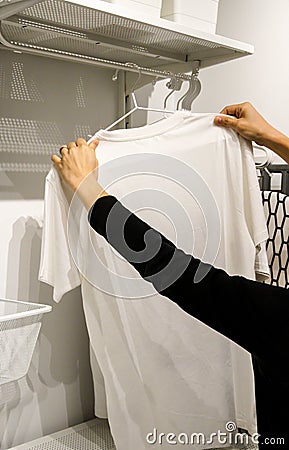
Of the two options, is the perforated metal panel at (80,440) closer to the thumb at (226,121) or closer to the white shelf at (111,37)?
the thumb at (226,121)

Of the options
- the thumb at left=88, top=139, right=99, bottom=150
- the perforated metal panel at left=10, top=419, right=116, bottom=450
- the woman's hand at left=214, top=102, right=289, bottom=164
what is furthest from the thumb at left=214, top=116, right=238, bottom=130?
the perforated metal panel at left=10, top=419, right=116, bottom=450

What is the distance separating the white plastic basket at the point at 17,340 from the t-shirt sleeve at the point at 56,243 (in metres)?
0.07

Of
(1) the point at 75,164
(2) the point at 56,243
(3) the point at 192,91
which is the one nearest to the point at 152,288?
(2) the point at 56,243

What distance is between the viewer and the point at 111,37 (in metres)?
1.45

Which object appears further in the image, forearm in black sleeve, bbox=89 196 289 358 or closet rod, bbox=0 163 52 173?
closet rod, bbox=0 163 52 173

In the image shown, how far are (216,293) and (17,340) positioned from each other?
1.77ft

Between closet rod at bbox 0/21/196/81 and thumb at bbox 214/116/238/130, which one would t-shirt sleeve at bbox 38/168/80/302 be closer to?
closet rod at bbox 0/21/196/81

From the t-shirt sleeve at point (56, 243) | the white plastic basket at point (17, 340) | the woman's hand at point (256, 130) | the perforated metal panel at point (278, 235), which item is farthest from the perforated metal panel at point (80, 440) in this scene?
the woman's hand at point (256, 130)

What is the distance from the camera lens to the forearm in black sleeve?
0.85m

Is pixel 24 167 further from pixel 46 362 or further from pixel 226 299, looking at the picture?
pixel 226 299

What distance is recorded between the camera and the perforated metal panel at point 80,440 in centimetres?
150

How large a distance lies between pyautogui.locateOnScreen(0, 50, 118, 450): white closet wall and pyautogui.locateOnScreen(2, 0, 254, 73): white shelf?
0.31 ft

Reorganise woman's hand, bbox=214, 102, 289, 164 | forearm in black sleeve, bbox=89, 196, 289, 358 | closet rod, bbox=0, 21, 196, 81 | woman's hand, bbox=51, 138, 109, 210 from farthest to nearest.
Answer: woman's hand, bbox=214, 102, 289, 164 < closet rod, bbox=0, 21, 196, 81 < woman's hand, bbox=51, 138, 109, 210 < forearm in black sleeve, bbox=89, 196, 289, 358

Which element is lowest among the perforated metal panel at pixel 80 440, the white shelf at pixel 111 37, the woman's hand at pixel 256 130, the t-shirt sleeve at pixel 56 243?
the perforated metal panel at pixel 80 440
